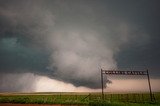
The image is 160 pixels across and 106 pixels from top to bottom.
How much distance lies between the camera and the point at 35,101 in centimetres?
3180

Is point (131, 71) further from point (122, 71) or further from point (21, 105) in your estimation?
point (21, 105)

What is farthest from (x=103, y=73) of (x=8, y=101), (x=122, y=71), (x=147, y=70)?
(x=8, y=101)

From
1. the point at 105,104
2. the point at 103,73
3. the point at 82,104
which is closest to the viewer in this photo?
the point at 105,104

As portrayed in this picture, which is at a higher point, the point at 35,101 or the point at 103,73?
the point at 103,73

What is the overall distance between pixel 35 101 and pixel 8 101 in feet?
14.4

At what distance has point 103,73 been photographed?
140 ft

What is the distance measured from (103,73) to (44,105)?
16859 millimetres

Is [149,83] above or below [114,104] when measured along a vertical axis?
above

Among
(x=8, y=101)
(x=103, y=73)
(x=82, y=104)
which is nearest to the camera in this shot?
(x=82, y=104)

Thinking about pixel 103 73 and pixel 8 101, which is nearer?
pixel 8 101

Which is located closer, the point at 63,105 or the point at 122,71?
the point at 63,105

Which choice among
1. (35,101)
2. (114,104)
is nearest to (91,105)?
(114,104)

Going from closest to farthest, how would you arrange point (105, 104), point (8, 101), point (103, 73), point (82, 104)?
point (105, 104)
point (82, 104)
point (8, 101)
point (103, 73)

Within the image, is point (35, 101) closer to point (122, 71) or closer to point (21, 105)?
point (21, 105)
